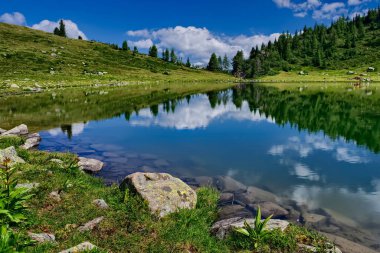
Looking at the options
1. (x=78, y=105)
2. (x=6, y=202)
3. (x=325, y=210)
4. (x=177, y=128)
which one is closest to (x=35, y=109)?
(x=78, y=105)

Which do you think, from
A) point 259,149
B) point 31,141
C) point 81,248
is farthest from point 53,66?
point 81,248

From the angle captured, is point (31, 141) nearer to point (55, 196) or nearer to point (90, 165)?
point (90, 165)

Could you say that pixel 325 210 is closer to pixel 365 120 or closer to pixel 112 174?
pixel 112 174

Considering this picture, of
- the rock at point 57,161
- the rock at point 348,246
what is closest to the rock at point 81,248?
the rock at point 348,246

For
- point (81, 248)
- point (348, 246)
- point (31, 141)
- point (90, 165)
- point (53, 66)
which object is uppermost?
point (53, 66)

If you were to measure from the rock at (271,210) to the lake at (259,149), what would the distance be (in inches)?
41.4

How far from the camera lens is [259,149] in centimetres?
3000

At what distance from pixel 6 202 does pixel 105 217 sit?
12.1 feet

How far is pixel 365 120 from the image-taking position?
43812mm

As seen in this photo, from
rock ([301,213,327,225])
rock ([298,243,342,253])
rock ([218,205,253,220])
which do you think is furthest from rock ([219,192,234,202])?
rock ([298,243,342,253])

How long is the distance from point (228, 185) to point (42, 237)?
455 inches

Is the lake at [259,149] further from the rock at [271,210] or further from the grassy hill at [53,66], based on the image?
the grassy hill at [53,66]

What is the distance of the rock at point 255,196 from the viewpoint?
17547mm

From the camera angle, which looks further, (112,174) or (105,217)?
(112,174)
